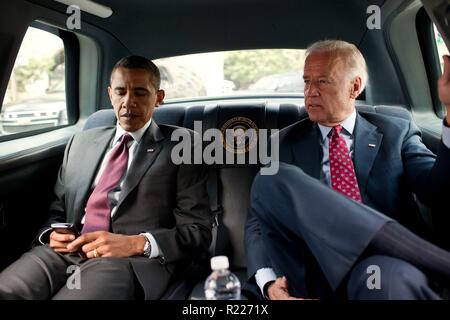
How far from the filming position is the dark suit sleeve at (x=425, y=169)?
1.51 meters

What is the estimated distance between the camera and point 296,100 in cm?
226

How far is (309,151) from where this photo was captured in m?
1.71

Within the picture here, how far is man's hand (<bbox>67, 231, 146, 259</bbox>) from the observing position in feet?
5.42

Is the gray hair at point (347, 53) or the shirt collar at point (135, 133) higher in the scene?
the gray hair at point (347, 53)

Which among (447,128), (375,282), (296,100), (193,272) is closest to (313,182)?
(375,282)

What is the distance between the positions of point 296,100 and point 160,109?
2.11ft

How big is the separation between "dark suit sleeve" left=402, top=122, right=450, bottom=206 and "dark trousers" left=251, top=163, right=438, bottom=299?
0.33m

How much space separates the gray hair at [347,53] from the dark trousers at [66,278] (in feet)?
3.37

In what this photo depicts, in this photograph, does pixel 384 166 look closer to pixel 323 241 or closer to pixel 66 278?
pixel 323 241

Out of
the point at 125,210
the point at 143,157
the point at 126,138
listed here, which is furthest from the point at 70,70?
the point at 125,210

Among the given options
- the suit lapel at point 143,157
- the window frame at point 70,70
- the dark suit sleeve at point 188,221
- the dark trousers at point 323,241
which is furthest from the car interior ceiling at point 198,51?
the dark trousers at point 323,241

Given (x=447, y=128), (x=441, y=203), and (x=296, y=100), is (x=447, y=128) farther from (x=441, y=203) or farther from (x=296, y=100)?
(x=296, y=100)

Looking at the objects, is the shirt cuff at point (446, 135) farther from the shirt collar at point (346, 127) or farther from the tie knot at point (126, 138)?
the tie knot at point (126, 138)

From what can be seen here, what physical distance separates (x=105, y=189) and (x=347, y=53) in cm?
104
